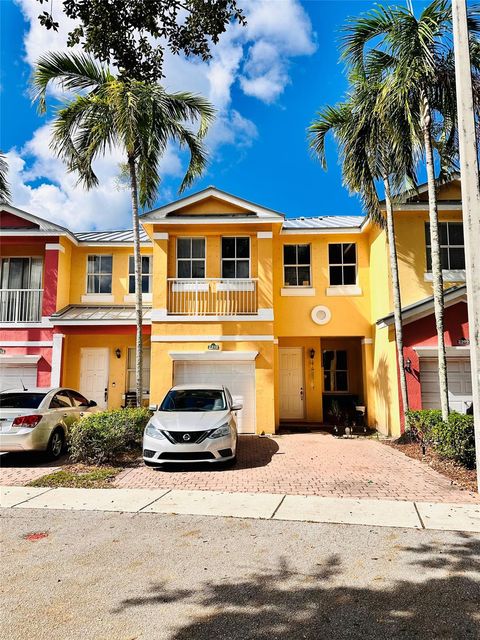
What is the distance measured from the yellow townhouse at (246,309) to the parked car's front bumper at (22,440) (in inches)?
168

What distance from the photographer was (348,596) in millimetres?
3740

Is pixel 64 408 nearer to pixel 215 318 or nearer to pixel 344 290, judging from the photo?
pixel 215 318

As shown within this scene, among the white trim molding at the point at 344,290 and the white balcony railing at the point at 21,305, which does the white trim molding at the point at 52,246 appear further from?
the white trim molding at the point at 344,290

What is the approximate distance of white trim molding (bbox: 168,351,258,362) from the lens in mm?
13117

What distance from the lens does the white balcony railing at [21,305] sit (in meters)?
14.9

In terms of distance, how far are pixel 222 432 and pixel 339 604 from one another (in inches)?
204

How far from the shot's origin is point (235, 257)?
46.5ft

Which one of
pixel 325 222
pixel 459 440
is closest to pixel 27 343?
pixel 325 222

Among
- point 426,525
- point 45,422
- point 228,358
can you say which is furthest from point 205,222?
point 426,525

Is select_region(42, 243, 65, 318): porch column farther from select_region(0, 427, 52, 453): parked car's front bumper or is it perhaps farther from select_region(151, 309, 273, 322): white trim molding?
select_region(0, 427, 52, 453): parked car's front bumper

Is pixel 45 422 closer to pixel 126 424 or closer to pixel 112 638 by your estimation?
pixel 126 424

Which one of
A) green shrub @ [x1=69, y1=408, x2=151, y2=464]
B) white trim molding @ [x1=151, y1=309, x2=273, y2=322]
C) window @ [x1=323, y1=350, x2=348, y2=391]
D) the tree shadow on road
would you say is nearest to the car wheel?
green shrub @ [x1=69, y1=408, x2=151, y2=464]

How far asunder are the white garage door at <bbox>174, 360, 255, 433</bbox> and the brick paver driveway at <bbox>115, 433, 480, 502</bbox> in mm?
2146

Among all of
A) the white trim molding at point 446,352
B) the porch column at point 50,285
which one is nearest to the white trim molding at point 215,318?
the porch column at point 50,285
